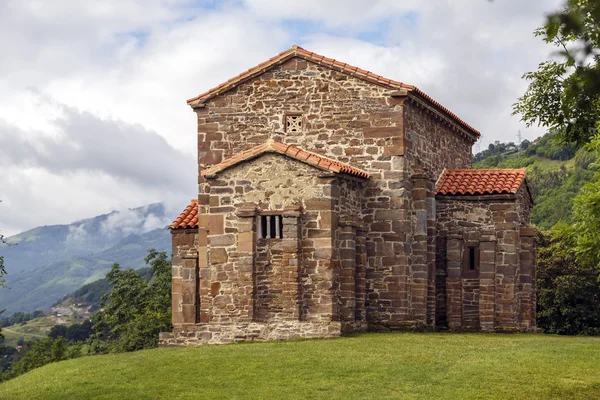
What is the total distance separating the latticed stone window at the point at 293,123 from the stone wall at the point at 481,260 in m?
5.82

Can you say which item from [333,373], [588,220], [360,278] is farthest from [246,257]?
[588,220]

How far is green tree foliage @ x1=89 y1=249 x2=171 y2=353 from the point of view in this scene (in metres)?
51.9

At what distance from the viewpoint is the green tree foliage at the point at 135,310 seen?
170 ft

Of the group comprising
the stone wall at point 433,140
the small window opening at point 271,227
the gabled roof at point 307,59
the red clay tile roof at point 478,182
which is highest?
the gabled roof at point 307,59

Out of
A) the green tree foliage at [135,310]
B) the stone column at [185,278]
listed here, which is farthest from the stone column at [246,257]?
the green tree foliage at [135,310]

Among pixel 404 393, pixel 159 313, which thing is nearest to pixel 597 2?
pixel 404 393

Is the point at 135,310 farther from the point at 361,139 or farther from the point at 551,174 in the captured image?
the point at 551,174

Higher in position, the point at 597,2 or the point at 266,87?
the point at 266,87

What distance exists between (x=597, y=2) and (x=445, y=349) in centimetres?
1436

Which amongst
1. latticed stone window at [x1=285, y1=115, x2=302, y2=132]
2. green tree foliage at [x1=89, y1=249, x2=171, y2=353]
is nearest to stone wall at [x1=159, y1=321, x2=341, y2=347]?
latticed stone window at [x1=285, y1=115, x2=302, y2=132]

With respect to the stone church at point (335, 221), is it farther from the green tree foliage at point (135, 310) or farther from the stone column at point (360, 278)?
the green tree foliage at point (135, 310)

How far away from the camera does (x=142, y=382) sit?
63.3 ft

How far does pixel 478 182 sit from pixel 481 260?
301cm

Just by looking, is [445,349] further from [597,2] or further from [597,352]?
[597,2]
